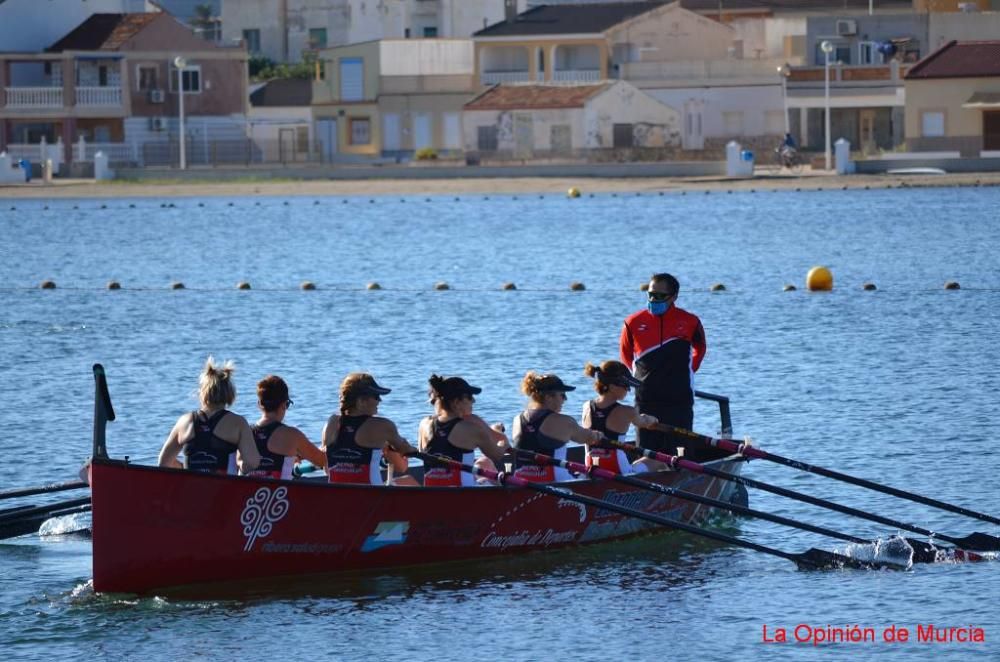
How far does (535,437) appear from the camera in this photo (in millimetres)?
15547

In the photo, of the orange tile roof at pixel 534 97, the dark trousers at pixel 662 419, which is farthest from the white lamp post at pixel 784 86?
the dark trousers at pixel 662 419

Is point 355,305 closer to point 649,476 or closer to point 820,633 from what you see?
point 649,476

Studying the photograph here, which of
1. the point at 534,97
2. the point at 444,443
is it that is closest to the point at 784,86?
the point at 534,97

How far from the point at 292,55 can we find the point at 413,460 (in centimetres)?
9157

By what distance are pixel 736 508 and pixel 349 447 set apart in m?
3.16

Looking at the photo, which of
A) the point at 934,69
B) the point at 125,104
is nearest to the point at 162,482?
the point at 934,69

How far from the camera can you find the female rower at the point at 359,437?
14.5 m

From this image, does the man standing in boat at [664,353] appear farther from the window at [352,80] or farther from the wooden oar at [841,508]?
the window at [352,80]

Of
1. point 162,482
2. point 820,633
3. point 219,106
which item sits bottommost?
point 820,633

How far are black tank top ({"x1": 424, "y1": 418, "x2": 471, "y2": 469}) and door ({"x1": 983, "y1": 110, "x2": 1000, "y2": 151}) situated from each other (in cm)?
5929

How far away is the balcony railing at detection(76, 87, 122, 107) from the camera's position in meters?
81.5

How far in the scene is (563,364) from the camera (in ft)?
91.7

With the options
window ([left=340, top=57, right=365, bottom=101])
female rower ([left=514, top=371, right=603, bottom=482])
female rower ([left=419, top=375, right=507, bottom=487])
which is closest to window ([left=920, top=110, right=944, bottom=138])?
window ([left=340, top=57, right=365, bottom=101])

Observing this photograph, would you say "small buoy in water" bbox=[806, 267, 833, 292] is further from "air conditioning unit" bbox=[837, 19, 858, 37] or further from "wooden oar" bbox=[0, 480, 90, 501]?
"air conditioning unit" bbox=[837, 19, 858, 37]
